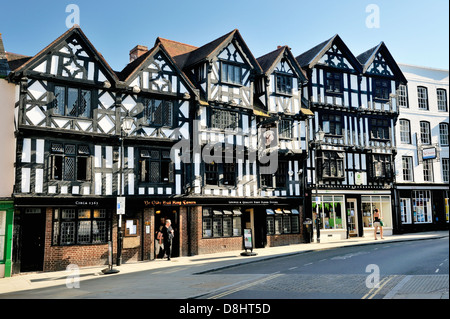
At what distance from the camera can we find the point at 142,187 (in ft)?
65.8

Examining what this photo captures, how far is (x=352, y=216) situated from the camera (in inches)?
1088

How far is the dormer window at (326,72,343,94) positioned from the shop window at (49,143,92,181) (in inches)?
643

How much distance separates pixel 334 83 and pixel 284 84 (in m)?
4.47

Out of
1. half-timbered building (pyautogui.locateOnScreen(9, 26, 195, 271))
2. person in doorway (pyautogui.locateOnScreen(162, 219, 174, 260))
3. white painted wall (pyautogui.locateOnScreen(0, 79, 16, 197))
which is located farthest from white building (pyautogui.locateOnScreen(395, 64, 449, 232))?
white painted wall (pyautogui.locateOnScreen(0, 79, 16, 197))

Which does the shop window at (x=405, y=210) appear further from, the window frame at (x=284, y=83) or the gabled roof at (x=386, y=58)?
the window frame at (x=284, y=83)

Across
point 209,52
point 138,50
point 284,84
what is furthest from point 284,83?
point 138,50

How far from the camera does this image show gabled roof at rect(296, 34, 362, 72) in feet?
88.9

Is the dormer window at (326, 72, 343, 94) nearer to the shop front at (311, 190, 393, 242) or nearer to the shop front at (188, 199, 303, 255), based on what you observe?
the shop front at (311, 190, 393, 242)

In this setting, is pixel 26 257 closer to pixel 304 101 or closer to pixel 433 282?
pixel 433 282

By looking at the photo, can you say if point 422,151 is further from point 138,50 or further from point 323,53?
point 138,50

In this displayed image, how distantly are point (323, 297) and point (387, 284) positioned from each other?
2.39m

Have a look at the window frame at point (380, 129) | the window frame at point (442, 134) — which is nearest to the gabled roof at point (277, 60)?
the window frame at point (380, 129)
